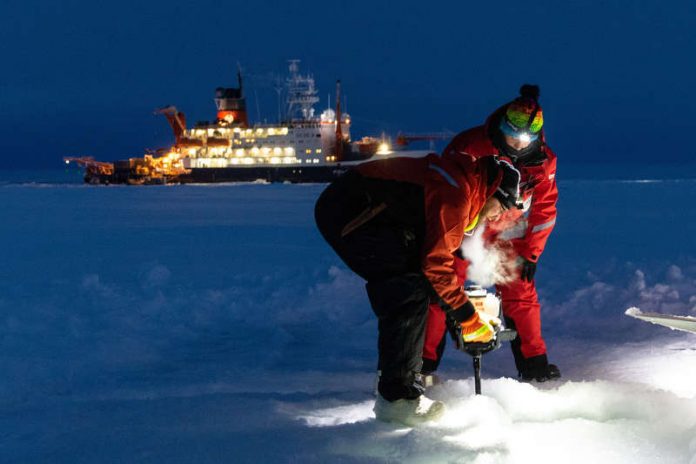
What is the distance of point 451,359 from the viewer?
12.0ft

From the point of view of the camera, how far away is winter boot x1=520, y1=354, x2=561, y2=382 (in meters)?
3.15

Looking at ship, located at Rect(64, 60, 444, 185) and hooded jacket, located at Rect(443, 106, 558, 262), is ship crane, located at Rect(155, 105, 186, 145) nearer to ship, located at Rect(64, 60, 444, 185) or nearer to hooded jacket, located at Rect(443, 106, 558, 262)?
ship, located at Rect(64, 60, 444, 185)

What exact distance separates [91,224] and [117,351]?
32.0 feet

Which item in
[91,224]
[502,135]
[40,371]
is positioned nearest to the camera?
[502,135]

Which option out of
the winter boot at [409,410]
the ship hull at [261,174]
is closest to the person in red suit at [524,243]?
the winter boot at [409,410]

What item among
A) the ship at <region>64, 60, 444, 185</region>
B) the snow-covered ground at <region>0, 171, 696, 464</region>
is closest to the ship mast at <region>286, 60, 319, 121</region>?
the ship at <region>64, 60, 444, 185</region>

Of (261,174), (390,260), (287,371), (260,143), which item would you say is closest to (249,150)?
(260,143)

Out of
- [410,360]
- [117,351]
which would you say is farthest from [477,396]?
[117,351]

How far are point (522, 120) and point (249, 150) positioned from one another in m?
44.7

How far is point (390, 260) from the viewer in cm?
254

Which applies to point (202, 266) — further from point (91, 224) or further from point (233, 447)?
point (91, 224)

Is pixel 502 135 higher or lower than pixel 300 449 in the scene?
higher

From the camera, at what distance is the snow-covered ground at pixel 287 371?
2.36m

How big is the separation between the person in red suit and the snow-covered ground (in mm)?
176
